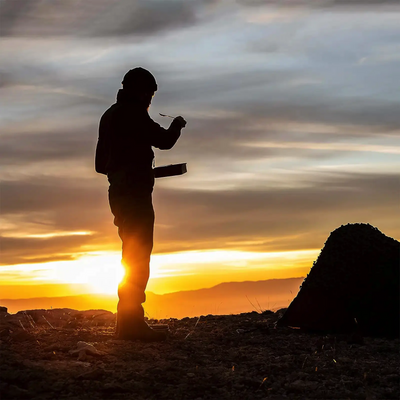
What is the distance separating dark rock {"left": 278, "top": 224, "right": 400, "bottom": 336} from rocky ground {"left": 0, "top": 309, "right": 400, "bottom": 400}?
248 millimetres

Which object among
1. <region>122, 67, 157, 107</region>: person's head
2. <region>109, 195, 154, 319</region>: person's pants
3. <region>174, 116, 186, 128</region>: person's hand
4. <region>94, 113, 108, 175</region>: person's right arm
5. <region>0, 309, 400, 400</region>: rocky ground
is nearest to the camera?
<region>0, 309, 400, 400</region>: rocky ground

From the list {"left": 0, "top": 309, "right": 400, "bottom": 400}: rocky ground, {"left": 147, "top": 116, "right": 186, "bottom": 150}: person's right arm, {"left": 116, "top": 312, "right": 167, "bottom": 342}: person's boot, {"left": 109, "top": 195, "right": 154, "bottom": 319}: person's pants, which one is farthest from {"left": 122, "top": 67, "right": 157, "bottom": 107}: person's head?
{"left": 0, "top": 309, "right": 400, "bottom": 400}: rocky ground

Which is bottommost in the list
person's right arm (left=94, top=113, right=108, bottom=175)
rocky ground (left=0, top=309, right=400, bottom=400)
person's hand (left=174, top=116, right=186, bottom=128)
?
rocky ground (left=0, top=309, right=400, bottom=400)

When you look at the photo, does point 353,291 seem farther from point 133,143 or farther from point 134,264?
point 133,143

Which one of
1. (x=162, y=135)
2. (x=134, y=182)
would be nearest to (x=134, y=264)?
(x=134, y=182)

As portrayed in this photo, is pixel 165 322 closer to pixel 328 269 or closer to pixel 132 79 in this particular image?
pixel 328 269

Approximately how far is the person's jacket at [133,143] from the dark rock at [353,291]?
268 cm

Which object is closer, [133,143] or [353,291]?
[133,143]

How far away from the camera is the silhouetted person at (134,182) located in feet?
24.6

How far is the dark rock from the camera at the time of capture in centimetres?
806

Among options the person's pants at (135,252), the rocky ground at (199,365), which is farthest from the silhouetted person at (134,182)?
the rocky ground at (199,365)

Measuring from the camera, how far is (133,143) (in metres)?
7.59

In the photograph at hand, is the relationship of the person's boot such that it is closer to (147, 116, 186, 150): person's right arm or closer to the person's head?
(147, 116, 186, 150): person's right arm

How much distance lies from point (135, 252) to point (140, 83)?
2.12 meters
